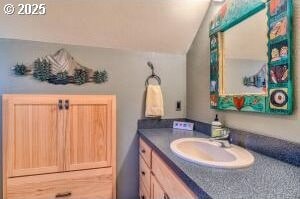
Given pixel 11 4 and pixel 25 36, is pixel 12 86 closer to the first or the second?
pixel 25 36

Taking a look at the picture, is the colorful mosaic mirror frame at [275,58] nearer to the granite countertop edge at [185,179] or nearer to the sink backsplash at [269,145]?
the sink backsplash at [269,145]

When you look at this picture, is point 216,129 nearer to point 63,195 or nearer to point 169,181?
point 169,181

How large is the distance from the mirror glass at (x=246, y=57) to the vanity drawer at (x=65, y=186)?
1.19 meters

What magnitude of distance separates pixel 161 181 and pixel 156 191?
0.13 m

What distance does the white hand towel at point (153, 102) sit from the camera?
6.32 feet

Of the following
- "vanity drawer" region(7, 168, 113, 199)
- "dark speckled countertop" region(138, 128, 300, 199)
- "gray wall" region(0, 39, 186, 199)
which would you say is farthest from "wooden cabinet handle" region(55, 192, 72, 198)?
"dark speckled countertop" region(138, 128, 300, 199)

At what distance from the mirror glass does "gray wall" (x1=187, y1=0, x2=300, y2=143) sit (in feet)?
0.55

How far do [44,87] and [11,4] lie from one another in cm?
67

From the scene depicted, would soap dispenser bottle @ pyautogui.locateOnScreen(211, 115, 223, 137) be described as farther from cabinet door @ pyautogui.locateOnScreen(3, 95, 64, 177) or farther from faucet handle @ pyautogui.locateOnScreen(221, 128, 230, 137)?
cabinet door @ pyautogui.locateOnScreen(3, 95, 64, 177)

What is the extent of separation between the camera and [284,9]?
0.99 metres

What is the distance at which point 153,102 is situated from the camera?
194 centimetres

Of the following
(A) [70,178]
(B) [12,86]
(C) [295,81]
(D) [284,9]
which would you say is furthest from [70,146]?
(D) [284,9]

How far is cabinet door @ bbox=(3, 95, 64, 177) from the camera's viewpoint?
139cm

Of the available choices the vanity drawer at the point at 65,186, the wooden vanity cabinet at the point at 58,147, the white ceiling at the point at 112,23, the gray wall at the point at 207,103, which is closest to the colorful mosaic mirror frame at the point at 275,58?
the gray wall at the point at 207,103
